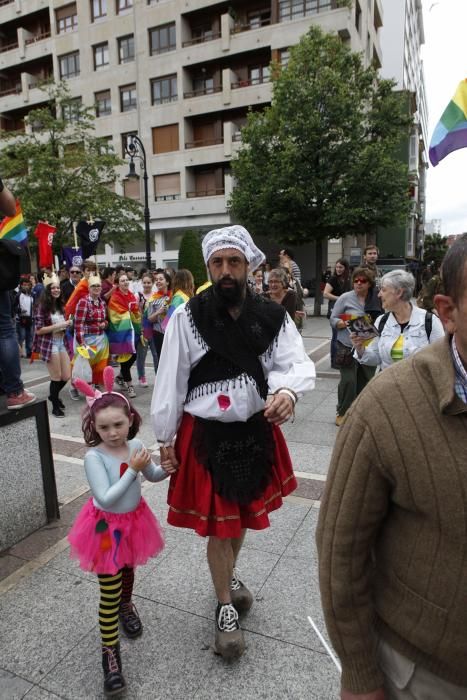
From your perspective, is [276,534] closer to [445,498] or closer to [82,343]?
[445,498]

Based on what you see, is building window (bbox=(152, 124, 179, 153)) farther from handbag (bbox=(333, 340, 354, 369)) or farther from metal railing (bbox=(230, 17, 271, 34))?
handbag (bbox=(333, 340, 354, 369))

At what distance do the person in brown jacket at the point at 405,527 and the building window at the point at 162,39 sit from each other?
1275 inches

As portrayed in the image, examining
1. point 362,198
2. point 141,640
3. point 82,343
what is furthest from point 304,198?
point 141,640

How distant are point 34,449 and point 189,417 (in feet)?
5.17

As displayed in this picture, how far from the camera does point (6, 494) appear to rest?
10.3 feet

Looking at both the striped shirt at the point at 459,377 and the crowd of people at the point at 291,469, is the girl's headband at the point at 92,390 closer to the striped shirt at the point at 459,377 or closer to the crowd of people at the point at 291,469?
the crowd of people at the point at 291,469

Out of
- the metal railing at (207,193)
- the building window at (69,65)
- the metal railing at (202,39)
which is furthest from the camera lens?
the building window at (69,65)

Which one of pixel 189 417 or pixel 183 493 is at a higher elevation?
pixel 189 417

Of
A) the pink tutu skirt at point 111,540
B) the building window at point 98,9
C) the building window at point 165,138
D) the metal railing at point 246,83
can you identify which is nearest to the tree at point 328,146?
the metal railing at point 246,83

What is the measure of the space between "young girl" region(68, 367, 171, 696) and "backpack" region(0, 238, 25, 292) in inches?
46.6

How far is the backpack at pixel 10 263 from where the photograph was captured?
2971 mm

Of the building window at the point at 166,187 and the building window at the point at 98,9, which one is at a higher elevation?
the building window at the point at 98,9

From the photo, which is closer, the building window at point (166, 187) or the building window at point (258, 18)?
the building window at point (258, 18)

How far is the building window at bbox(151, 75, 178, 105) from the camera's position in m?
28.3
